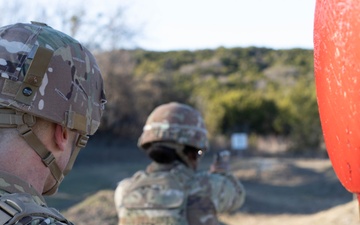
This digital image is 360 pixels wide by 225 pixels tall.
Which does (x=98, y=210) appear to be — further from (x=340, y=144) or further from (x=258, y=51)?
(x=258, y=51)

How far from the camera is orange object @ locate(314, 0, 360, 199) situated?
63.0 inches

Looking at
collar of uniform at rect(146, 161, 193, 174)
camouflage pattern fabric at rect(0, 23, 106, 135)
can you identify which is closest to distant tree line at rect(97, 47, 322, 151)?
collar of uniform at rect(146, 161, 193, 174)

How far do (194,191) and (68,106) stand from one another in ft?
7.71

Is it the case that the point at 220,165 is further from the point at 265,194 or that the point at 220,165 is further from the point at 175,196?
the point at 265,194

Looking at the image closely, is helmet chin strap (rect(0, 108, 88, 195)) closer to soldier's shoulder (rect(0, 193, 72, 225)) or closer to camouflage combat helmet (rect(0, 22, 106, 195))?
camouflage combat helmet (rect(0, 22, 106, 195))

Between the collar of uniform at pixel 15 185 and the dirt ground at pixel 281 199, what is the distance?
36.9 ft

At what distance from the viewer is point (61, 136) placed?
6.84ft

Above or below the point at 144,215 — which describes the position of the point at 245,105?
below

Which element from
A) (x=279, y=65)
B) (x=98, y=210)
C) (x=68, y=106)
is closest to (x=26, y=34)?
(x=68, y=106)

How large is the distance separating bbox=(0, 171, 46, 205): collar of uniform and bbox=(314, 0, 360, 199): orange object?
0.82 m

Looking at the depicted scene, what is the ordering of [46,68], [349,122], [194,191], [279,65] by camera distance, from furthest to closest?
[279,65], [194,191], [46,68], [349,122]

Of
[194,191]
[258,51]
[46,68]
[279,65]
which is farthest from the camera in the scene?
[258,51]

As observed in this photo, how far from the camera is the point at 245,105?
3403 cm

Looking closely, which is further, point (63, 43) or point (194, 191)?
point (194, 191)
